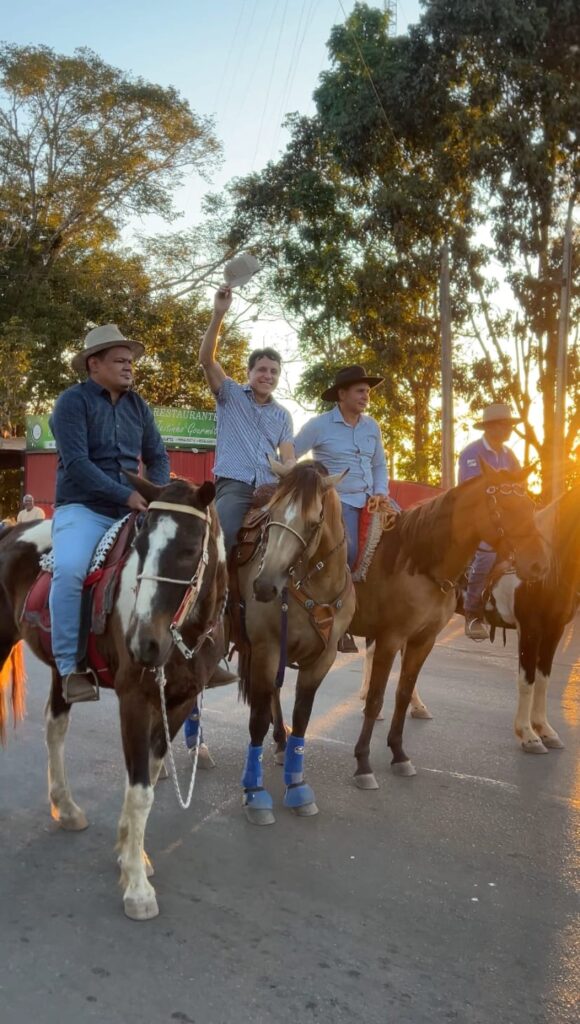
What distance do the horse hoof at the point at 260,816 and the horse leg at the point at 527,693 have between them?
95.1 inches

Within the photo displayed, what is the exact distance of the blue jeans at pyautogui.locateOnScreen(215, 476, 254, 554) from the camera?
5.30 meters

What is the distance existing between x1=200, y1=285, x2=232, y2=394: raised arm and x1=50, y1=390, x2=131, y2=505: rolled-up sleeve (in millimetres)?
904

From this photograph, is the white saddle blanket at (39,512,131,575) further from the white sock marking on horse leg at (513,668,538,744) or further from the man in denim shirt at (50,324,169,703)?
the white sock marking on horse leg at (513,668,538,744)

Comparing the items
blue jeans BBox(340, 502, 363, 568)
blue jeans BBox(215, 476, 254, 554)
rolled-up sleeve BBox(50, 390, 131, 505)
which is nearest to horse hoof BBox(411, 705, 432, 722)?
blue jeans BBox(340, 502, 363, 568)

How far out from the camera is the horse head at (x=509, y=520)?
5445 mm

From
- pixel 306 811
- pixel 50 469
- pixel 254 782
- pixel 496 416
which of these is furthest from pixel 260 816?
pixel 50 469

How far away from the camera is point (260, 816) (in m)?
4.64

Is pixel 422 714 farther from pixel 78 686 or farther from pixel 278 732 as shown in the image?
pixel 78 686

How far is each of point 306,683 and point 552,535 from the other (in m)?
2.80

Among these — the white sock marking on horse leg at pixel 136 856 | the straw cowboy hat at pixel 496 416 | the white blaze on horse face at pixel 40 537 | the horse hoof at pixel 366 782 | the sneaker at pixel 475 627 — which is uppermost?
the straw cowboy hat at pixel 496 416

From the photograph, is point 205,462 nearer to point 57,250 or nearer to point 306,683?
point 57,250

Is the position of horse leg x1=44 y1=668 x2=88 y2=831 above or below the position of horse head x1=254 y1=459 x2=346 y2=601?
below

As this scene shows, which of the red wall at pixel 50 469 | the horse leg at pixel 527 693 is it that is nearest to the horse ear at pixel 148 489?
the horse leg at pixel 527 693

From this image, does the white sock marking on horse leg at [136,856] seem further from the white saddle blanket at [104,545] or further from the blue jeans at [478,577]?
the blue jeans at [478,577]
